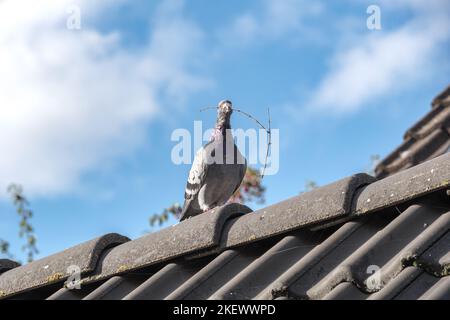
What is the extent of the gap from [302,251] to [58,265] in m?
1.48

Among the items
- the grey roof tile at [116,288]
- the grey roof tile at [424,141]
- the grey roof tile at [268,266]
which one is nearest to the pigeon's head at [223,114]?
the grey roof tile at [116,288]

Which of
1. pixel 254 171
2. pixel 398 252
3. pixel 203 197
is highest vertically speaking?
pixel 254 171

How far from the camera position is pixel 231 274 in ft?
12.0

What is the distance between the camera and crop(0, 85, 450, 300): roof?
3113 millimetres

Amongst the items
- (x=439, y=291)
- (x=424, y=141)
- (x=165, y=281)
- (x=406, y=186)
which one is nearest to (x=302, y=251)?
(x=406, y=186)

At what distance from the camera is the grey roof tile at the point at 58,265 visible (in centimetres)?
440

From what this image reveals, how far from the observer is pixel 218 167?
239 inches

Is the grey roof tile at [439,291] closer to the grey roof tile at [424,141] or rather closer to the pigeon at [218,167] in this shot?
the pigeon at [218,167]

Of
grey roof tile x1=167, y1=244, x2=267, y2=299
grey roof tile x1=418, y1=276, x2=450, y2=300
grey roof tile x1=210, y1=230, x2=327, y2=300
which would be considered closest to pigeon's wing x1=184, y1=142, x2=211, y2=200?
grey roof tile x1=167, y1=244, x2=267, y2=299
